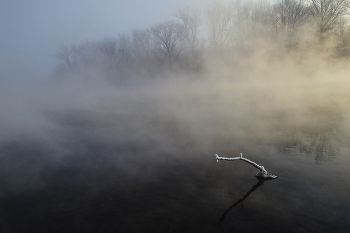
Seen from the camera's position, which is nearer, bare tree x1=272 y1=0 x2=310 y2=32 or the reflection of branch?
the reflection of branch

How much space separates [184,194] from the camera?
3.93m

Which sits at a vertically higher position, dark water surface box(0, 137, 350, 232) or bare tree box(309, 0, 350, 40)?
bare tree box(309, 0, 350, 40)

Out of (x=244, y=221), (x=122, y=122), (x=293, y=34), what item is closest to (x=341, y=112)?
(x=244, y=221)

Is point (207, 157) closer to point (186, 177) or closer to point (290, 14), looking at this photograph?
point (186, 177)

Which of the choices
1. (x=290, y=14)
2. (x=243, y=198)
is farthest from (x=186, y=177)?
(x=290, y=14)

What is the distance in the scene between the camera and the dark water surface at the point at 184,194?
3.24m

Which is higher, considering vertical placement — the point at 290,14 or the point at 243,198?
the point at 290,14

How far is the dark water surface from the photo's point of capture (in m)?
3.24

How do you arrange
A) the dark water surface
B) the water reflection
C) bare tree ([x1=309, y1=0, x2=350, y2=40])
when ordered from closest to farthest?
the dark water surface
the water reflection
bare tree ([x1=309, y1=0, x2=350, y2=40])

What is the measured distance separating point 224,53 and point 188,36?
8.48 m

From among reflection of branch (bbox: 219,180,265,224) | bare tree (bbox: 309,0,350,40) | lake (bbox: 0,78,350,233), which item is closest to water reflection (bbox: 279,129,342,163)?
lake (bbox: 0,78,350,233)

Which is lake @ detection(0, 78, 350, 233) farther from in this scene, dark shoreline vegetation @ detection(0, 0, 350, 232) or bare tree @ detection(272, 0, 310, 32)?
bare tree @ detection(272, 0, 310, 32)

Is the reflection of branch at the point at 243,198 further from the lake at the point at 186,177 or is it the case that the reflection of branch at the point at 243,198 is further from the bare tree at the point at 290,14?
the bare tree at the point at 290,14

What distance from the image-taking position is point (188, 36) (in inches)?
1068
